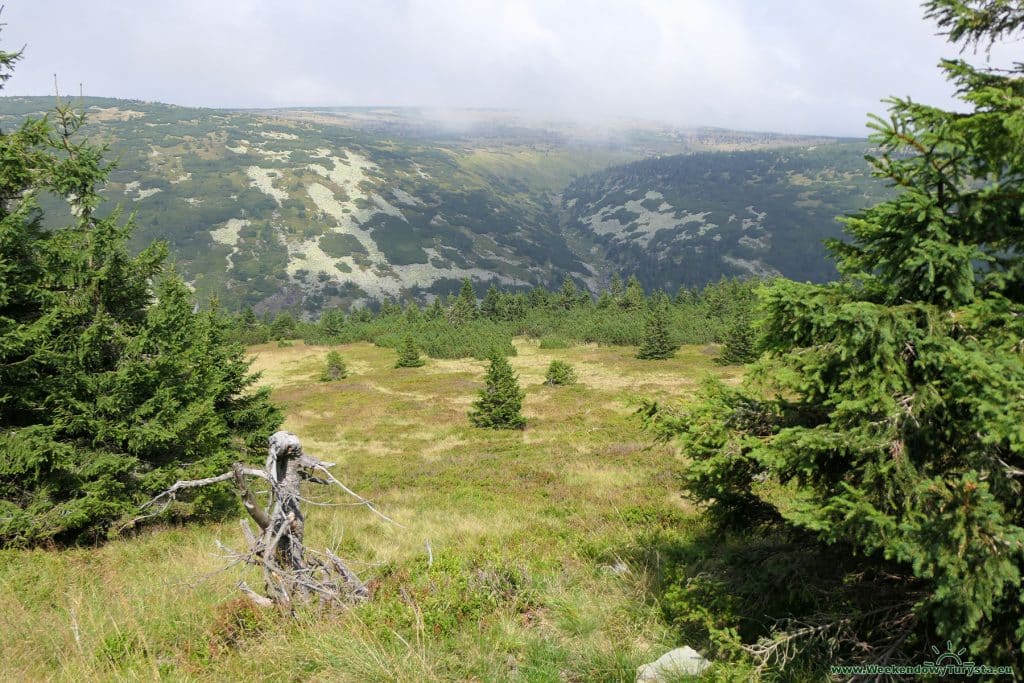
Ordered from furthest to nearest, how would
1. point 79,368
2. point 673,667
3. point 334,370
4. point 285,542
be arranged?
point 334,370, point 79,368, point 285,542, point 673,667

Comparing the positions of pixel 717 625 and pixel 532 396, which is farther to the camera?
pixel 532 396

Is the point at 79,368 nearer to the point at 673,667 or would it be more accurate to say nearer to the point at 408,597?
the point at 408,597

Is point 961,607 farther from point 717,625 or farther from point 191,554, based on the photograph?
point 191,554

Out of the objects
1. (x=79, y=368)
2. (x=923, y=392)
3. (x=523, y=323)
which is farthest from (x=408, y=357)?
(x=923, y=392)

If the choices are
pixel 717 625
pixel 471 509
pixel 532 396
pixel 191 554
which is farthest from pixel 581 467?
pixel 532 396

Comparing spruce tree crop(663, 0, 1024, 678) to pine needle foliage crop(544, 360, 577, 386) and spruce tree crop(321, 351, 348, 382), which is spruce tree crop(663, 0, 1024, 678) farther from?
spruce tree crop(321, 351, 348, 382)

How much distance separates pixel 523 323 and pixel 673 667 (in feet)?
265

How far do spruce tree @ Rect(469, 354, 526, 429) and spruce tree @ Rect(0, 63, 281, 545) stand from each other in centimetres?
1917

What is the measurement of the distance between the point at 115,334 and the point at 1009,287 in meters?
13.2

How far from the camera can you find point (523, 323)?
84.8m

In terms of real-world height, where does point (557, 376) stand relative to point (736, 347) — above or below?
below

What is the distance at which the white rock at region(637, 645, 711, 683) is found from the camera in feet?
13.4

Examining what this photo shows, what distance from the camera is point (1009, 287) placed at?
13.5 ft

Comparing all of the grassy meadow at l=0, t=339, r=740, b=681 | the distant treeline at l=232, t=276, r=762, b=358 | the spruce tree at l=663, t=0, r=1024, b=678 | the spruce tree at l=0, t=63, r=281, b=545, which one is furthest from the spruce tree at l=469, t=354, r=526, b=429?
the distant treeline at l=232, t=276, r=762, b=358
